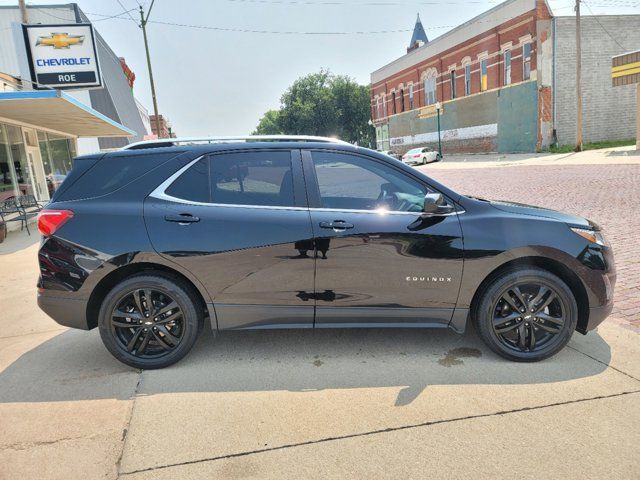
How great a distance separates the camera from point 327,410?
3.00 meters

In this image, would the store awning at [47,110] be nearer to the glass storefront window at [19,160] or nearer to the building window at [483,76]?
the glass storefront window at [19,160]

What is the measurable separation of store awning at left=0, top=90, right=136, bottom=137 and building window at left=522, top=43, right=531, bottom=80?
29.4 meters

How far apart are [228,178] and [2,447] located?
2303 millimetres

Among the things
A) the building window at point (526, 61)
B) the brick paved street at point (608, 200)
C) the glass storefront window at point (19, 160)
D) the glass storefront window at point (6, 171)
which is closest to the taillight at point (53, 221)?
the brick paved street at point (608, 200)

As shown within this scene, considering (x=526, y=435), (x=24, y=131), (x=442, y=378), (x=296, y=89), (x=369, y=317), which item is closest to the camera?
(x=526, y=435)

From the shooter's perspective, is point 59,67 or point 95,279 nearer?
point 95,279

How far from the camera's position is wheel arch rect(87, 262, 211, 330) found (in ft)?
11.7

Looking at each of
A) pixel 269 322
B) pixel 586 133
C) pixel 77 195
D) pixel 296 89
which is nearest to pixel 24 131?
pixel 77 195

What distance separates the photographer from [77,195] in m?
3.64

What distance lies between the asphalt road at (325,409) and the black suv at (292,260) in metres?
0.34

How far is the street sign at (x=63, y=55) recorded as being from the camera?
1839 cm

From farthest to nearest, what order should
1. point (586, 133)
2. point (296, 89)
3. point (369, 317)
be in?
point (296, 89)
point (586, 133)
point (369, 317)

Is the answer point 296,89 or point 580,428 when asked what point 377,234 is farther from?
point 296,89

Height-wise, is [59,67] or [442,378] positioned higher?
[59,67]
